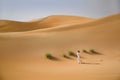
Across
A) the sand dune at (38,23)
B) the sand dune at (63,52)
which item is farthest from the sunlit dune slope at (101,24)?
the sand dune at (38,23)

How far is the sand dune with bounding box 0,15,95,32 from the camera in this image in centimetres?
2006

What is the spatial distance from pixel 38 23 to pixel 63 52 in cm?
887

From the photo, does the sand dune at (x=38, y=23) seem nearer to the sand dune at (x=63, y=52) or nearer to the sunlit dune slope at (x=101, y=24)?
the sand dune at (x=63, y=52)

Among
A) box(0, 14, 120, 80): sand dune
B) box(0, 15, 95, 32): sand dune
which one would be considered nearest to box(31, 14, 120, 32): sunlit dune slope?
box(0, 14, 120, 80): sand dune

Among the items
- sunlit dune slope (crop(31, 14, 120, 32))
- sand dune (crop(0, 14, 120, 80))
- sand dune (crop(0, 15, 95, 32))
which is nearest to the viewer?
sand dune (crop(0, 14, 120, 80))

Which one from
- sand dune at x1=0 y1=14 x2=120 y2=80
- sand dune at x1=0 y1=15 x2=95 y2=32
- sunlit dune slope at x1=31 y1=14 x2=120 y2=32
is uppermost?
sand dune at x1=0 y1=15 x2=95 y2=32

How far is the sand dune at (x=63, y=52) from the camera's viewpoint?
396 inches

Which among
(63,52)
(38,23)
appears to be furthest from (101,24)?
(38,23)

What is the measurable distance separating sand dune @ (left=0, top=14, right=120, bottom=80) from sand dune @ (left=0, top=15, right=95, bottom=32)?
464mm

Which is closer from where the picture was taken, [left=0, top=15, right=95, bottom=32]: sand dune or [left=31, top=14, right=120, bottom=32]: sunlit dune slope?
[left=31, top=14, right=120, bottom=32]: sunlit dune slope

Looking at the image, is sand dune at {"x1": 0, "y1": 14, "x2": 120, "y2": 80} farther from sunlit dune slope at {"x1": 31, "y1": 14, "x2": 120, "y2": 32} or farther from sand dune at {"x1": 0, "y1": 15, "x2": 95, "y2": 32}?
sand dune at {"x1": 0, "y1": 15, "x2": 95, "y2": 32}

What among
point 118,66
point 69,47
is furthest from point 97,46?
point 118,66

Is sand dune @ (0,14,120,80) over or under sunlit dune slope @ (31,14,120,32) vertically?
under

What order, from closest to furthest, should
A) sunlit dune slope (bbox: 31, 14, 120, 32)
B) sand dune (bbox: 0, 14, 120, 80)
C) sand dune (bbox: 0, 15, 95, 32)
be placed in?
sand dune (bbox: 0, 14, 120, 80) → sunlit dune slope (bbox: 31, 14, 120, 32) → sand dune (bbox: 0, 15, 95, 32)
